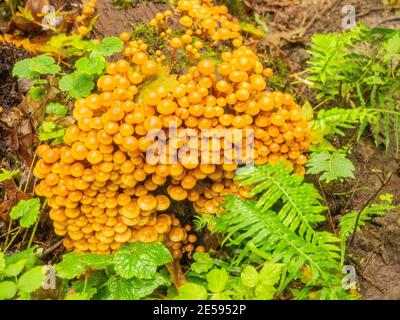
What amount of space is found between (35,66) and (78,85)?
0.44 meters

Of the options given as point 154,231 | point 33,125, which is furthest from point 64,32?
point 154,231

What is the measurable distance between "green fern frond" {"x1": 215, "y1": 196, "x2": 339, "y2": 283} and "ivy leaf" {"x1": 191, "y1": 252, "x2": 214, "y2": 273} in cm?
27

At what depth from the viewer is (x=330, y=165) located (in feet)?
11.9

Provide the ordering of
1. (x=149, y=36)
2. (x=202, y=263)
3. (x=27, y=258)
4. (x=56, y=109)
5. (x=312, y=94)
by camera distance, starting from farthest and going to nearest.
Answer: (x=312, y=94) → (x=149, y=36) → (x=56, y=109) → (x=202, y=263) → (x=27, y=258)

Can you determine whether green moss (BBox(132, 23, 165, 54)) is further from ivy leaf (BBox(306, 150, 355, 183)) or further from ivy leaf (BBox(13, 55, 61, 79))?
ivy leaf (BBox(306, 150, 355, 183))

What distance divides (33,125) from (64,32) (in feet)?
4.11

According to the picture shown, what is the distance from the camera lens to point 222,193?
12.3 feet

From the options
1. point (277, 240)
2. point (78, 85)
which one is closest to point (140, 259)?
point (277, 240)

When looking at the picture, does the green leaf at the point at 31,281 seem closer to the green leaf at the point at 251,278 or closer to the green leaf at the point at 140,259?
the green leaf at the point at 140,259

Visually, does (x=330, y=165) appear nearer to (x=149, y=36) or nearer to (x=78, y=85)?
(x=149, y=36)

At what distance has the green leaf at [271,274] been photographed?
304 cm

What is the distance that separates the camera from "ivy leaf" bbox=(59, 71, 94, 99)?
390 centimetres
